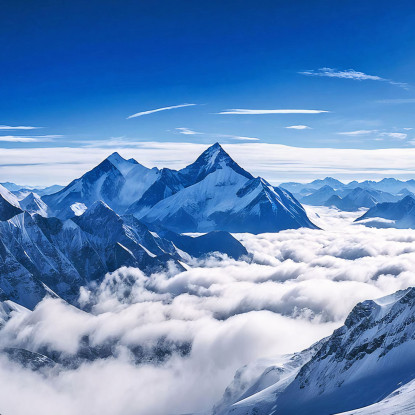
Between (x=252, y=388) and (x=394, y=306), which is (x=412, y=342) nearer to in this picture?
(x=394, y=306)

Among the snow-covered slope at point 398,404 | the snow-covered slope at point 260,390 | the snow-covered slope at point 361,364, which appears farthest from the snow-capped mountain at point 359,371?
the snow-covered slope at point 260,390

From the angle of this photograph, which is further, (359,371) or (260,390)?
(260,390)

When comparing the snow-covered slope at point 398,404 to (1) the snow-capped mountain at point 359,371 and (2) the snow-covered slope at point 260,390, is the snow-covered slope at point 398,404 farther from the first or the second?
(2) the snow-covered slope at point 260,390

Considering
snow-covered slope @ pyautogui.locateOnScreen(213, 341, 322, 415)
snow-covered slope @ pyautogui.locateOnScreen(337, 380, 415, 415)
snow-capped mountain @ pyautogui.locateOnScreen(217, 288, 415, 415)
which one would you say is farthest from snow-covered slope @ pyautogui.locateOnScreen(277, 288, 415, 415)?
snow-covered slope @ pyautogui.locateOnScreen(337, 380, 415, 415)

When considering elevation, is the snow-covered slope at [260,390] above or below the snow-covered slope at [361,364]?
below

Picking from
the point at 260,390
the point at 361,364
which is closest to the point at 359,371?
the point at 361,364

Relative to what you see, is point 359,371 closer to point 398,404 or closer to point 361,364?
point 361,364

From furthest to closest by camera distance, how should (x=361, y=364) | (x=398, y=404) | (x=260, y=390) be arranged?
(x=260, y=390)
(x=361, y=364)
(x=398, y=404)

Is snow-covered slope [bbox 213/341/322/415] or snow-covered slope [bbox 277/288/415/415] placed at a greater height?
snow-covered slope [bbox 277/288/415/415]

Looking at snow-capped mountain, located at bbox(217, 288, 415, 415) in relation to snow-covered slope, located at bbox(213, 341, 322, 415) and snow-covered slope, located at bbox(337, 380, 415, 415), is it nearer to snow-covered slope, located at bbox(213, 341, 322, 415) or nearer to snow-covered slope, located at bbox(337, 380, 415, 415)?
snow-covered slope, located at bbox(337, 380, 415, 415)
